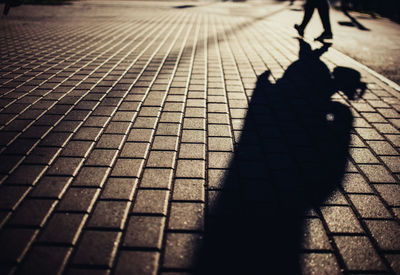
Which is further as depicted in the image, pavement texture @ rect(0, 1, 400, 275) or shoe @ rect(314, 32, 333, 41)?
shoe @ rect(314, 32, 333, 41)

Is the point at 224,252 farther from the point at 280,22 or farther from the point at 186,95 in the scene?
the point at 280,22

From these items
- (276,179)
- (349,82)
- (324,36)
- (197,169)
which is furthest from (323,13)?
(197,169)

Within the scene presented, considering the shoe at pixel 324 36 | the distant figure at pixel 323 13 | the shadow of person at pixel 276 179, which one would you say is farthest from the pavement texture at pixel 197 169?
the distant figure at pixel 323 13

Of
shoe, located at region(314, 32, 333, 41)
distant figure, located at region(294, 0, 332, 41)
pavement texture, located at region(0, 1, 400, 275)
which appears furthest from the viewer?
shoe, located at region(314, 32, 333, 41)

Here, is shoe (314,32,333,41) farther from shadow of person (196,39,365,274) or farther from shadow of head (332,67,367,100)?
shadow of person (196,39,365,274)

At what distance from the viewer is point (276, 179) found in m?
1.91

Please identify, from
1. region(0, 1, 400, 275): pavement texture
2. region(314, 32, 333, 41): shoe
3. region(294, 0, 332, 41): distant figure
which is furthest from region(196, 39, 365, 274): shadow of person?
region(294, 0, 332, 41): distant figure

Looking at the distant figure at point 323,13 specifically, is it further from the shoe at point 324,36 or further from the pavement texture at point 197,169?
the pavement texture at point 197,169

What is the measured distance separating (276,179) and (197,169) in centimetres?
66

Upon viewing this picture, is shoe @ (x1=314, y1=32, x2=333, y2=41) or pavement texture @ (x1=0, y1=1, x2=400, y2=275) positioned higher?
shoe @ (x1=314, y1=32, x2=333, y2=41)

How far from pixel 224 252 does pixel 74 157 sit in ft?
4.95

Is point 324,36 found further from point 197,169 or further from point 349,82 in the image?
point 197,169

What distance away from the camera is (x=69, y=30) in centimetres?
663

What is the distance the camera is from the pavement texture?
138cm
